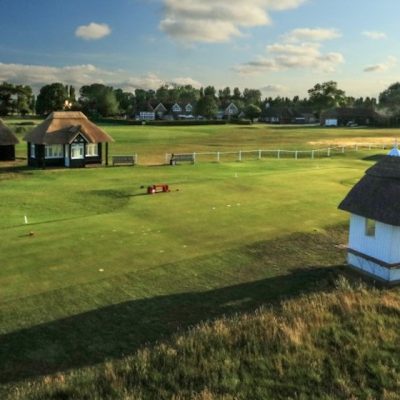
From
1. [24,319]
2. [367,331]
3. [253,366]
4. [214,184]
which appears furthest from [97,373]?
[214,184]

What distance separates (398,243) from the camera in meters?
16.5

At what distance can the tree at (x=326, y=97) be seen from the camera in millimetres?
188625

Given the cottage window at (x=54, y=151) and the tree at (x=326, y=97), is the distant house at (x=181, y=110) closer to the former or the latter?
the tree at (x=326, y=97)

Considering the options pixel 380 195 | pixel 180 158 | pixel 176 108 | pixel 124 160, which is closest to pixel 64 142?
pixel 124 160

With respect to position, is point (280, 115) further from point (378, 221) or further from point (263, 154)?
point (378, 221)

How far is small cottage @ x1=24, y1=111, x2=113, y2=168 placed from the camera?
4747 centimetres

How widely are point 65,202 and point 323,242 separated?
16.0 meters

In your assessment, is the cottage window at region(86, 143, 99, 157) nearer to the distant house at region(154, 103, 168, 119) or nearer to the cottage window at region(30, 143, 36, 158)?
the cottage window at region(30, 143, 36, 158)

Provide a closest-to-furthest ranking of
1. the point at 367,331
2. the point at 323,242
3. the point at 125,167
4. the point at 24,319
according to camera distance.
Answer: the point at 367,331 < the point at 24,319 < the point at 323,242 < the point at 125,167

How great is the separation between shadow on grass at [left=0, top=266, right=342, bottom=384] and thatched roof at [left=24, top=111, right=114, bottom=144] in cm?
3528

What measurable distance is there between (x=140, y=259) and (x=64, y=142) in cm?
3165

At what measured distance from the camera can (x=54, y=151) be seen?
48219 millimetres

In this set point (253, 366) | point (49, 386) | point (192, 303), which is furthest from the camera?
point (192, 303)

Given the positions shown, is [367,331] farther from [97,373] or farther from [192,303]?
[97,373]
